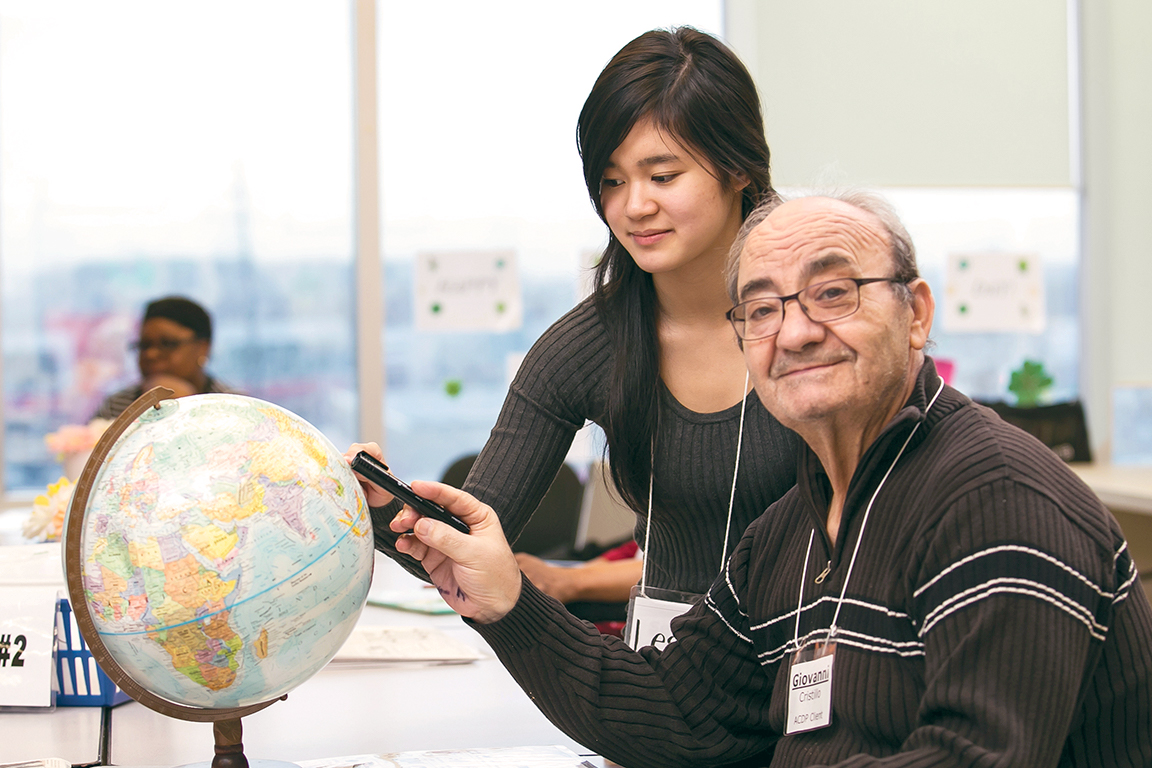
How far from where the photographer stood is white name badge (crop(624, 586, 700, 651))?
5.69 feet

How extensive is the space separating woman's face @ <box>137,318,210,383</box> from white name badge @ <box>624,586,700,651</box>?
296 cm

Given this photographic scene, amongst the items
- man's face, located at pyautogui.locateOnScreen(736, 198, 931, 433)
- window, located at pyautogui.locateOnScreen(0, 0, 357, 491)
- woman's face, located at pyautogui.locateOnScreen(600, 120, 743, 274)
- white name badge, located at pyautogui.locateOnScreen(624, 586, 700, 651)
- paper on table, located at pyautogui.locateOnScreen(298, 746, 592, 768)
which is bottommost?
paper on table, located at pyautogui.locateOnScreen(298, 746, 592, 768)

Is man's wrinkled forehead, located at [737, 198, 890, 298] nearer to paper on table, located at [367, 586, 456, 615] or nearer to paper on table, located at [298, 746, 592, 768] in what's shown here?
paper on table, located at [298, 746, 592, 768]

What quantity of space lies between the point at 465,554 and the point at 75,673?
2.78ft

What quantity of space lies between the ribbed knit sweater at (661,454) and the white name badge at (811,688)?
0.44 meters

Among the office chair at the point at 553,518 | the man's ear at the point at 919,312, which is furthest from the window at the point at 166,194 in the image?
the man's ear at the point at 919,312

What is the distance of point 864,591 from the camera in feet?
4.06

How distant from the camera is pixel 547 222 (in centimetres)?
483

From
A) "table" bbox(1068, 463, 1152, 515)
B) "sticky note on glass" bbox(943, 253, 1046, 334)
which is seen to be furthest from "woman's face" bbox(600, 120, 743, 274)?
"sticky note on glass" bbox(943, 253, 1046, 334)

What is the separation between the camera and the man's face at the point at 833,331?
4.19 ft

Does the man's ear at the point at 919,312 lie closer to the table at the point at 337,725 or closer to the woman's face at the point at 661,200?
the woman's face at the point at 661,200

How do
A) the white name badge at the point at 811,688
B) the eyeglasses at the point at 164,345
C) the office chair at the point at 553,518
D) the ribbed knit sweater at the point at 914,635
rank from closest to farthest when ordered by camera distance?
the ribbed knit sweater at the point at 914,635, the white name badge at the point at 811,688, the office chair at the point at 553,518, the eyeglasses at the point at 164,345

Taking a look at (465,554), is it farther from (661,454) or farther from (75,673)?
(75,673)

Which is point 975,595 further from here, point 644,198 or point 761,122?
point 761,122
